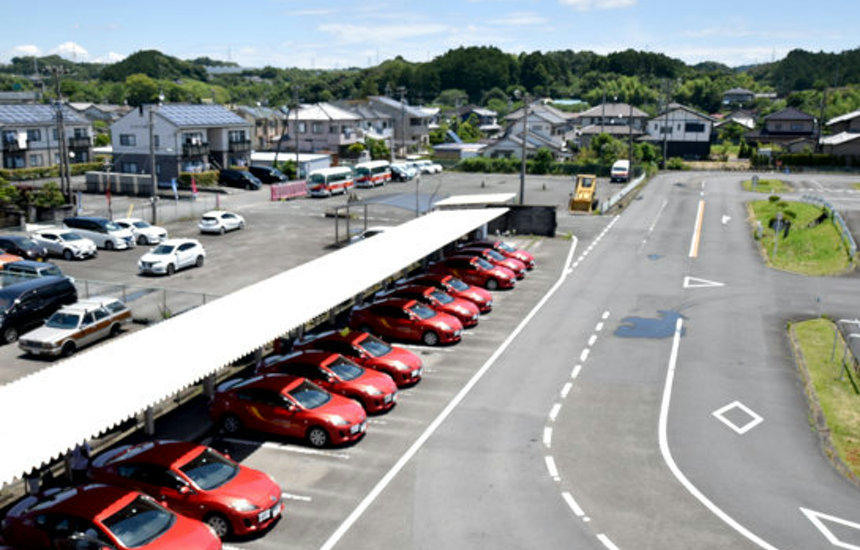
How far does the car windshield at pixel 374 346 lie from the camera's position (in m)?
22.4

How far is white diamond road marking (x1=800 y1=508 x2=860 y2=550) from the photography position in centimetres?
1398

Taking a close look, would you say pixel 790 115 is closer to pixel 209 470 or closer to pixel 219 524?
pixel 209 470

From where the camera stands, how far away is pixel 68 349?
2584 cm

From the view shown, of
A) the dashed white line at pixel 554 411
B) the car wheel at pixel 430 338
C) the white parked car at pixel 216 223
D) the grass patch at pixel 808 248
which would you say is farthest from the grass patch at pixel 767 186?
the dashed white line at pixel 554 411

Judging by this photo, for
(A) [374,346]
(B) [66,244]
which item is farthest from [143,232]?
(A) [374,346]

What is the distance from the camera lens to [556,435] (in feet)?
61.6

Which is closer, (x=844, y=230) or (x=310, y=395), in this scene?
(x=310, y=395)

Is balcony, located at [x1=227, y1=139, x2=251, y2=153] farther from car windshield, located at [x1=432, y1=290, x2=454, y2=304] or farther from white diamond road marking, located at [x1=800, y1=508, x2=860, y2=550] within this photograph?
white diamond road marking, located at [x1=800, y1=508, x2=860, y2=550]

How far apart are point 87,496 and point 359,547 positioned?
4.90 metres

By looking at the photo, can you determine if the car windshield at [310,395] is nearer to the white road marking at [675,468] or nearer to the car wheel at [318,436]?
the car wheel at [318,436]

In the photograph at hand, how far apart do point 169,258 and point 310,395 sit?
21.0 m

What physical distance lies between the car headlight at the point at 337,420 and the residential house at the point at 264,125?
9042 centimetres

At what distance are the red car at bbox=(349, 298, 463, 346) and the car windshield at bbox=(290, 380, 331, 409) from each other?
727cm

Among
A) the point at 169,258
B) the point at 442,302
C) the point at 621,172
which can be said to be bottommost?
the point at 442,302
